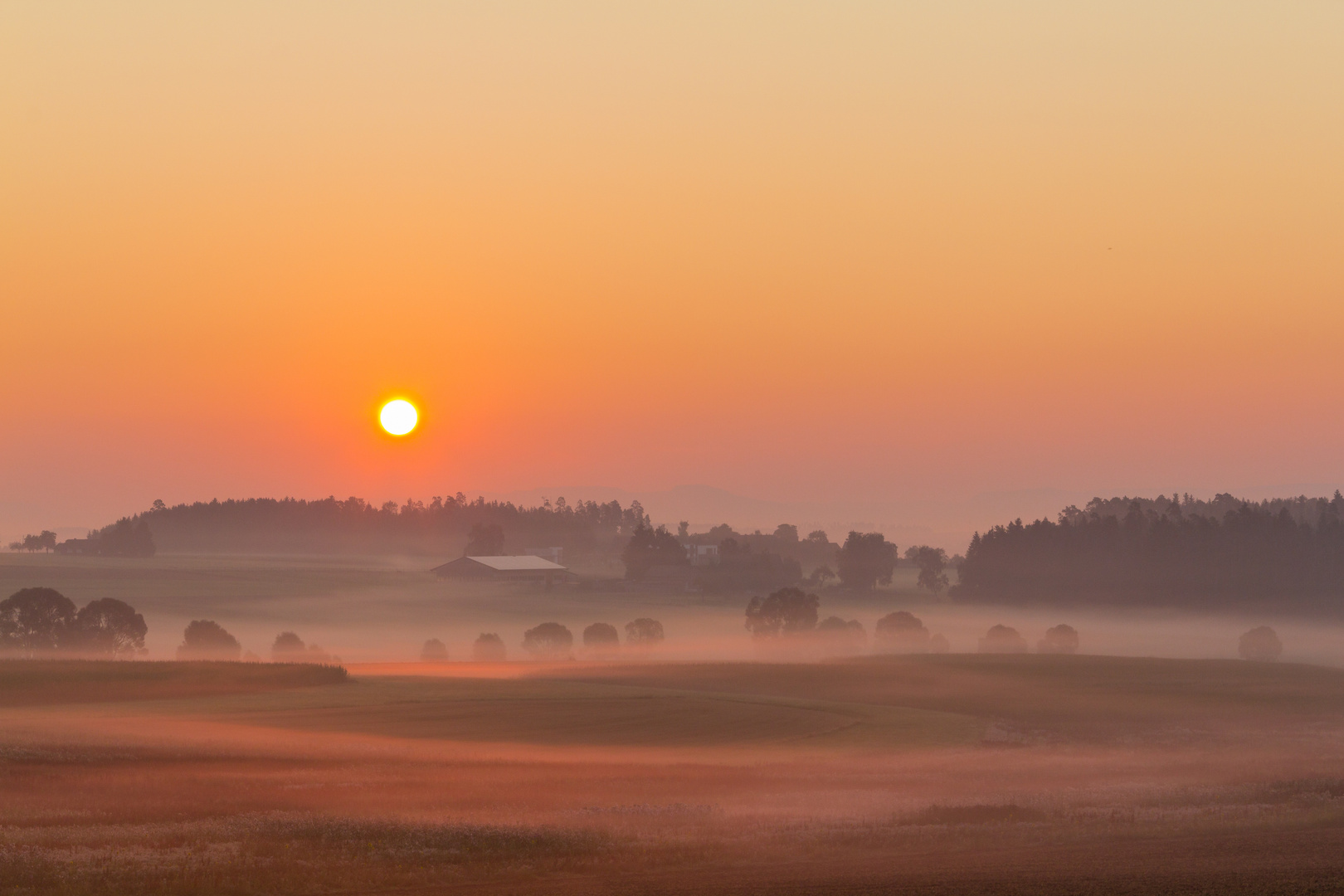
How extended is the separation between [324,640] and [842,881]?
136 metres

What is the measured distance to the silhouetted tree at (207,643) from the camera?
401 ft

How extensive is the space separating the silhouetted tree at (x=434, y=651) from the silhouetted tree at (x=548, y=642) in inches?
348

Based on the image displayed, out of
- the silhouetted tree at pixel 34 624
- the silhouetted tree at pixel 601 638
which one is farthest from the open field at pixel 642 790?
the silhouetted tree at pixel 601 638

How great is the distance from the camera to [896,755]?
49.8 meters

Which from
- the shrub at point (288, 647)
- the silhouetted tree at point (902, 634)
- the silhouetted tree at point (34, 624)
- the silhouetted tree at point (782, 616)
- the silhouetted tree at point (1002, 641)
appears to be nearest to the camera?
the silhouetted tree at point (34, 624)

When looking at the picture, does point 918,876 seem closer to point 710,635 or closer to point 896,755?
point 896,755

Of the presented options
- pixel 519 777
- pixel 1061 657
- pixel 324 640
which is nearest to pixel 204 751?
pixel 519 777

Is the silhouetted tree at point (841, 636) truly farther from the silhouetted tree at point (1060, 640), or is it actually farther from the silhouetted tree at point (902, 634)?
the silhouetted tree at point (1060, 640)

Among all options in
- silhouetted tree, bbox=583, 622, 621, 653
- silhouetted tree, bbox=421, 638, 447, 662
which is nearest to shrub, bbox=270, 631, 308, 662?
silhouetted tree, bbox=421, 638, 447, 662

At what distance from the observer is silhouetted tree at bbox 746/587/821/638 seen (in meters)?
146

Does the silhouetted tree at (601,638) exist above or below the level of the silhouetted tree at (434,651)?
above

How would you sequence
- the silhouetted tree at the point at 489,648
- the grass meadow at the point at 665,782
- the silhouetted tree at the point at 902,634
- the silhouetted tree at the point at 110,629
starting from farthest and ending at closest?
the silhouetted tree at the point at 902,634 < the silhouetted tree at the point at 489,648 < the silhouetted tree at the point at 110,629 < the grass meadow at the point at 665,782

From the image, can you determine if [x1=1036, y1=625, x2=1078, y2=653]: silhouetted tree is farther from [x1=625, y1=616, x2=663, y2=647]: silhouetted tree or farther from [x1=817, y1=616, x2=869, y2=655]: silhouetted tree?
[x1=625, y1=616, x2=663, y2=647]: silhouetted tree

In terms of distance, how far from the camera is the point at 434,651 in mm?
139375
